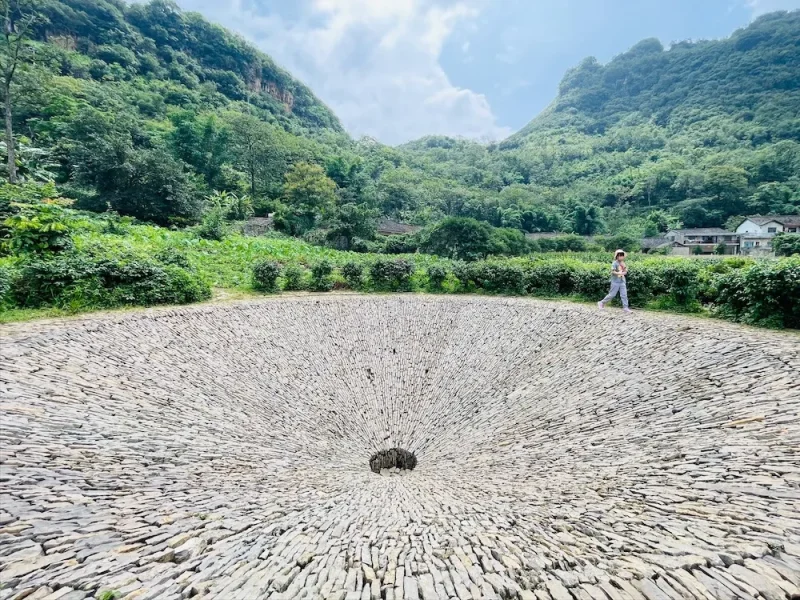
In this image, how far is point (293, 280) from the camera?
14062 millimetres

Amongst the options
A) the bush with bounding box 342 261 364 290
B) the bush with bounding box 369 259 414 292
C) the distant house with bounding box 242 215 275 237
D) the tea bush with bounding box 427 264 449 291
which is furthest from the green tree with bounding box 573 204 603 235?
the bush with bounding box 342 261 364 290

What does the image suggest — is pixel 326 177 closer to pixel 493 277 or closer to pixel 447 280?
pixel 447 280

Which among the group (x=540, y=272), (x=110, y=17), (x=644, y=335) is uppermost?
(x=110, y=17)

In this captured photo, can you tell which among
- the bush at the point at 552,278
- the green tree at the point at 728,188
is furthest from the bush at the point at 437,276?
the green tree at the point at 728,188

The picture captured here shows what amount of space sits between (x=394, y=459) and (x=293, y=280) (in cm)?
893

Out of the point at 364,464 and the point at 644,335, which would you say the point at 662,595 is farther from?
the point at 644,335

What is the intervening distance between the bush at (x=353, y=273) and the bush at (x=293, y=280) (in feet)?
5.50

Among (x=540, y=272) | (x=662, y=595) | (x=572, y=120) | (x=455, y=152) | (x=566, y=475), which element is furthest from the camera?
(x=572, y=120)

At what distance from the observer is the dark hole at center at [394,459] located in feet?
22.5

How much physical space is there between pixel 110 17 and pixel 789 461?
85.9 m

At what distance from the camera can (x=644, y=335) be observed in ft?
26.2

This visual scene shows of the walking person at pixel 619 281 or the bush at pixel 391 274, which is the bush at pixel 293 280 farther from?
the walking person at pixel 619 281

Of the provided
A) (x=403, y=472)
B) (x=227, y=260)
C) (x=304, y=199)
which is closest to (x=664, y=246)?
(x=304, y=199)

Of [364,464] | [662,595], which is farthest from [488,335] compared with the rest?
[662,595]
